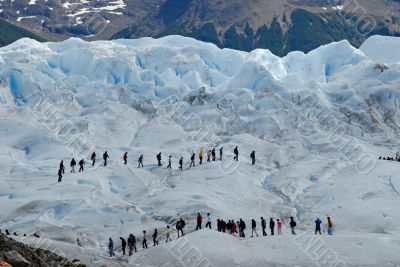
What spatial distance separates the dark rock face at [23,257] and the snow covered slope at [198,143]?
750 cm

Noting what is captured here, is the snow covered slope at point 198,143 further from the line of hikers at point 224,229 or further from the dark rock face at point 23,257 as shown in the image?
the dark rock face at point 23,257

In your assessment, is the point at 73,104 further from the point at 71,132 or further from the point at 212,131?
the point at 212,131

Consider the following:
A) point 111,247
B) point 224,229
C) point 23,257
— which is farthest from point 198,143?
point 23,257

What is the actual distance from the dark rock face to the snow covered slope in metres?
7.50

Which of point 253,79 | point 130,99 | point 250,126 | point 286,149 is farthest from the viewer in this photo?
point 253,79

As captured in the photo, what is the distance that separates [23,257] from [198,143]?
48525 mm

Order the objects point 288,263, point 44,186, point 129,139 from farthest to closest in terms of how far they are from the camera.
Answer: point 129,139 < point 44,186 < point 288,263

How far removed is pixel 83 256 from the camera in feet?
126

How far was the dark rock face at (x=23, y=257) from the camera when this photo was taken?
79.9ft

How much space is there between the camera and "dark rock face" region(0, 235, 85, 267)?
24.3 metres

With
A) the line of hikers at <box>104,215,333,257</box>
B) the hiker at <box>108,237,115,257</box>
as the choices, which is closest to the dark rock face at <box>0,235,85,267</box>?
the hiker at <box>108,237,115,257</box>

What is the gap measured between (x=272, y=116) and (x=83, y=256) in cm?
4892

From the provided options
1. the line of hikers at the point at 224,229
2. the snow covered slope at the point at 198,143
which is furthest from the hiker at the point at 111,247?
the snow covered slope at the point at 198,143

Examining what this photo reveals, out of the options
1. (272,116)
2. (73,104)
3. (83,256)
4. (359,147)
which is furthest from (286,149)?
(83,256)
